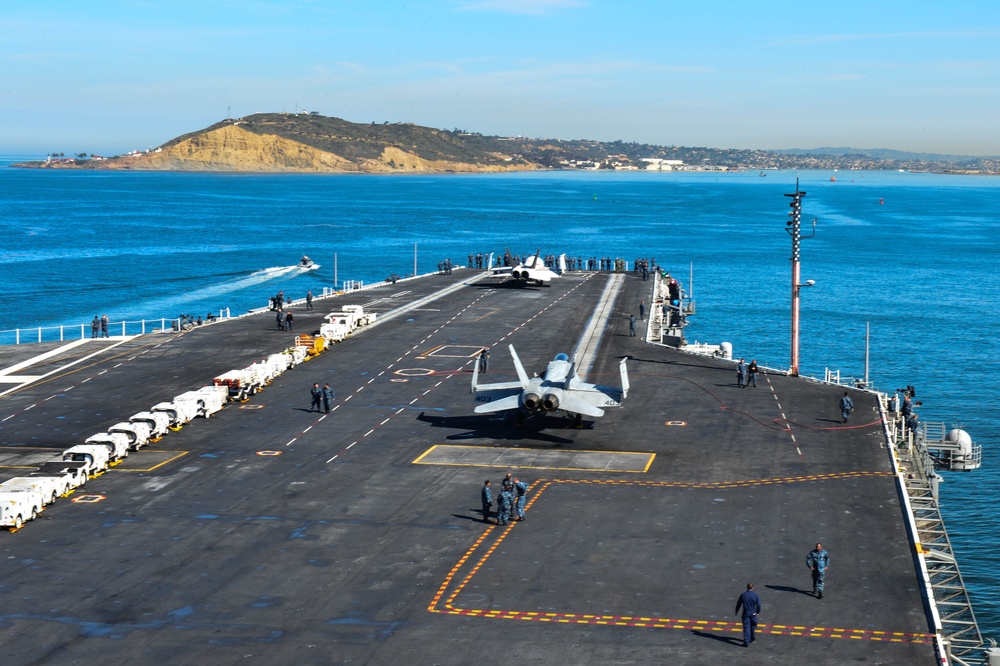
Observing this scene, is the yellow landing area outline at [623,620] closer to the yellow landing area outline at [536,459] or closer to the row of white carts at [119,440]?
the yellow landing area outline at [536,459]


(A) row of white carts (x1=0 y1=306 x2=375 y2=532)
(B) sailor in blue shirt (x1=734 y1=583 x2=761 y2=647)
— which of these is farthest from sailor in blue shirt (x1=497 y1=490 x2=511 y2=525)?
(A) row of white carts (x1=0 y1=306 x2=375 y2=532)

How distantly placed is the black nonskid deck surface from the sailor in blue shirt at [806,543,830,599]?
0.54 meters

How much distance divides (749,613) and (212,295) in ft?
447

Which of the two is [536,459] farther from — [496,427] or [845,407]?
[845,407]

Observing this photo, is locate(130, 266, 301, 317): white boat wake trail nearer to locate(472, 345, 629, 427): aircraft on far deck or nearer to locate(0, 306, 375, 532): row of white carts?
locate(0, 306, 375, 532): row of white carts

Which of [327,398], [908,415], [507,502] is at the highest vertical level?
[327,398]

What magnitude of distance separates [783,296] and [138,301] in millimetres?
97310

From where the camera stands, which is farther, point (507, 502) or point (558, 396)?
point (558, 396)

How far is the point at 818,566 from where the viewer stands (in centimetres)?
3609

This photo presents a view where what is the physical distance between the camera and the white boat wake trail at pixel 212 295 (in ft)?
470

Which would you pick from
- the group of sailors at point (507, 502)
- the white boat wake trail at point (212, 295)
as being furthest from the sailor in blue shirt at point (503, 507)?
the white boat wake trail at point (212, 295)

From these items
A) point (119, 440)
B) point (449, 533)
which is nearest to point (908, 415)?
point (449, 533)

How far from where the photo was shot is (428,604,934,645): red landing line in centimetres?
3328

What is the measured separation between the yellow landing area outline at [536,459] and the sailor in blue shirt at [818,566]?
15.9 m
